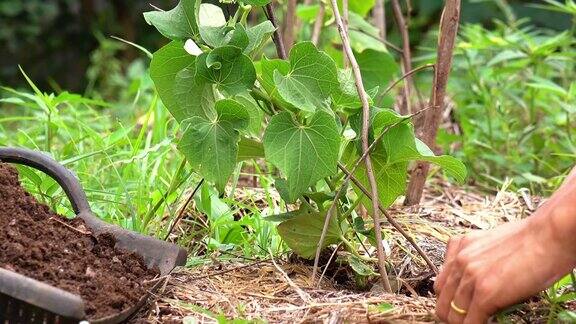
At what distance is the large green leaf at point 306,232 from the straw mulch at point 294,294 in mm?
52

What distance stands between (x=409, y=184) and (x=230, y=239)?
48 centimetres

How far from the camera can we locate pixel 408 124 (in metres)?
1.52

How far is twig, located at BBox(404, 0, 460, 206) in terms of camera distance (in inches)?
75.7

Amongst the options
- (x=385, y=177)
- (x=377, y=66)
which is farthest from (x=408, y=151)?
(x=377, y=66)

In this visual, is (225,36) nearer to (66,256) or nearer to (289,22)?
(66,256)

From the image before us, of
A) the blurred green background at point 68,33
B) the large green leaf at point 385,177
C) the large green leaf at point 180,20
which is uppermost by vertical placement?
the blurred green background at point 68,33

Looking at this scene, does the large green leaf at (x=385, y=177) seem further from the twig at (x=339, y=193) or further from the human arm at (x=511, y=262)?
the human arm at (x=511, y=262)

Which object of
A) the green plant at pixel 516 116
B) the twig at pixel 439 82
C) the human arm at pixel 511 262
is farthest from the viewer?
the green plant at pixel 516 116

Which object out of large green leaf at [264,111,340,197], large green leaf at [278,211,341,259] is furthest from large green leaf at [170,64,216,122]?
large green leaf at [278,211,341,259]

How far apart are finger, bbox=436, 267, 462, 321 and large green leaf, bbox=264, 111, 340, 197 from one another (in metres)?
0.26

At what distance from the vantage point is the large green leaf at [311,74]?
4.84 feet

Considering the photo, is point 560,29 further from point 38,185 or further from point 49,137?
point 38,185

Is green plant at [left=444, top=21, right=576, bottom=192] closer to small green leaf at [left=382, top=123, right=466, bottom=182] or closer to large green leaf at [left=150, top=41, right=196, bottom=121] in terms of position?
small green leaf at [left=382, top=123, right=466, bottom=182]

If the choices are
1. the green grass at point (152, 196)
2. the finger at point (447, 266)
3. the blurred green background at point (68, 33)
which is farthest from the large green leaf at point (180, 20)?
the blurred green background at point (68, 33)
